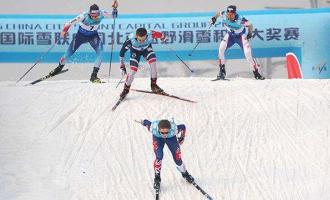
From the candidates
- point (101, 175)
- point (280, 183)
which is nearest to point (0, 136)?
point (101, 175)

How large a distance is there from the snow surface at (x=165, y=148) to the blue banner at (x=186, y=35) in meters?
2.91

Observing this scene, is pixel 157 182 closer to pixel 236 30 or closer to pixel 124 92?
pixel 124 92

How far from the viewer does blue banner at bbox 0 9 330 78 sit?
589 inches

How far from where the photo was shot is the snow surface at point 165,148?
8.31m

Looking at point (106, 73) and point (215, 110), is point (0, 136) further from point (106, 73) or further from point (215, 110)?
point (106, 73)

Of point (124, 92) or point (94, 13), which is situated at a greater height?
point (94, 13)

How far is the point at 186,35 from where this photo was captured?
596 inches

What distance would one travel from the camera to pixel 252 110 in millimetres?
10680

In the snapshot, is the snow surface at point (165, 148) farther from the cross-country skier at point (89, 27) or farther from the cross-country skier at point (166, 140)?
the cross-country skier at point (89, 27)

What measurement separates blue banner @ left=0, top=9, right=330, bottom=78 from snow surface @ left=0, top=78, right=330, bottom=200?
2912 millimetres

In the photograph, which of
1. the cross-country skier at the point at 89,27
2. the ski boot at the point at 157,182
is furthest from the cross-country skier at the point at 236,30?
the ski boot at the point at 157,182

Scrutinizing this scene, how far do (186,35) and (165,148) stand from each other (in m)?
6.05

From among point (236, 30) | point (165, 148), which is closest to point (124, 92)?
point (165, 148)

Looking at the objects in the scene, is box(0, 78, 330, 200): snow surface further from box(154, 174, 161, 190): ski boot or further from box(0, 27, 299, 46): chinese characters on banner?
box(0, 27, 299, 46): chinese characters on banner
